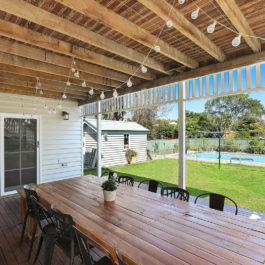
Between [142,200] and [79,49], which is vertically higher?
[79,49]

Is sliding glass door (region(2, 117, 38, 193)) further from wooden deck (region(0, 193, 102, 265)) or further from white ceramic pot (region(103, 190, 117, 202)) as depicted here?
white ceramic pot (region(103, 190, 117, 202))

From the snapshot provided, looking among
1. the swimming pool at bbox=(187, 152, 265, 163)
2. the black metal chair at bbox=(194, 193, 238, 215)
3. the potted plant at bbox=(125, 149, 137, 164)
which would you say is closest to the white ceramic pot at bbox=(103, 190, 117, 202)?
the black metal chair at bbox=(194, 193, 238, 215)

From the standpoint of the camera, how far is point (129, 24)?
7.00ft

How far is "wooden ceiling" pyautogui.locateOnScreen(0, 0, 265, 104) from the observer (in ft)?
6.01

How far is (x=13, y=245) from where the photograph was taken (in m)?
2.71

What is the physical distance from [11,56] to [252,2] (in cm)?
352

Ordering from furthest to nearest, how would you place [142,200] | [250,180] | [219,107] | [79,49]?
[219,107] → [250,180] → [79,49] → [142,200]

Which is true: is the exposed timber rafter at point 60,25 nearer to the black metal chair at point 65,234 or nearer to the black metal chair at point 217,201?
the black metal chair at point 65,234

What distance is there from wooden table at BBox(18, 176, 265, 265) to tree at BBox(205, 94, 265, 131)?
816 cm

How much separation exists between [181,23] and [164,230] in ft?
7.08

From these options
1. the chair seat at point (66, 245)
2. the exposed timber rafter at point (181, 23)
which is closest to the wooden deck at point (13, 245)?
the chair seat at point (66, 245)

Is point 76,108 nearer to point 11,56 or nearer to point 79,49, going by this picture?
point 11,56

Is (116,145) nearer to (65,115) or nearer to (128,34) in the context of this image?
(65,115)

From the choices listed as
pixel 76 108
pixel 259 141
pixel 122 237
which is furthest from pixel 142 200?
pixel 259 141
